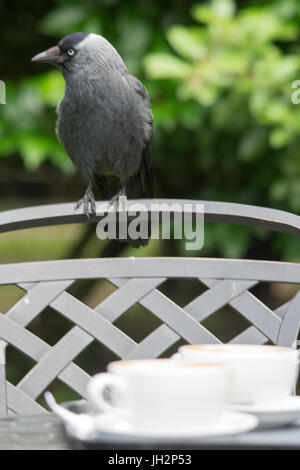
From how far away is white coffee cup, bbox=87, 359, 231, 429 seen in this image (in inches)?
30.9

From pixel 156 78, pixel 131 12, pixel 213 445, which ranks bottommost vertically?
pixel 213 445

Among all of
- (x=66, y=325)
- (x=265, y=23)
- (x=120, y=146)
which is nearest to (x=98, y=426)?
(x=120, y=146)

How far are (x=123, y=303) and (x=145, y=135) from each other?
1.22 m

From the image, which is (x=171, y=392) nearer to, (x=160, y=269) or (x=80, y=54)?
(x=160, y=269)

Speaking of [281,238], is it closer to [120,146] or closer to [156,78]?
[156,78]

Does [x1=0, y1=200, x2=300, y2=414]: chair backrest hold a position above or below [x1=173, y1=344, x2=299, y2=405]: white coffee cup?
above

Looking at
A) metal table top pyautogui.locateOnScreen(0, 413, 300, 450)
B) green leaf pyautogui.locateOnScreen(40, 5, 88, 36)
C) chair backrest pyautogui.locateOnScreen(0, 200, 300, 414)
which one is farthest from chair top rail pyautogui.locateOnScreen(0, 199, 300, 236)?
green leaf pyautogui.locateOnScreen(40, 5, 88, 36)

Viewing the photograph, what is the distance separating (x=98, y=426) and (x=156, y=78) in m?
2.29

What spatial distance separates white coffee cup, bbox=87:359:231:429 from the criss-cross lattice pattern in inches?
19.5

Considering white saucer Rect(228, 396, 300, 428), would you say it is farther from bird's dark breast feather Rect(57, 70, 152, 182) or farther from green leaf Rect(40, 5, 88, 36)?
green leaf Rect(40, 5, 88, 36)

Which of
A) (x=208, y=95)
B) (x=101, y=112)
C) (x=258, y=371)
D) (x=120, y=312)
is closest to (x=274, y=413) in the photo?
(x=258, y=371)

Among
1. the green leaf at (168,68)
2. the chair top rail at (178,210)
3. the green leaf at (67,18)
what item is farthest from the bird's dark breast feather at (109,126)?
the chair top rail at (178,210)

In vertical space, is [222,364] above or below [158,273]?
below

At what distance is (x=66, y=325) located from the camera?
427cm
